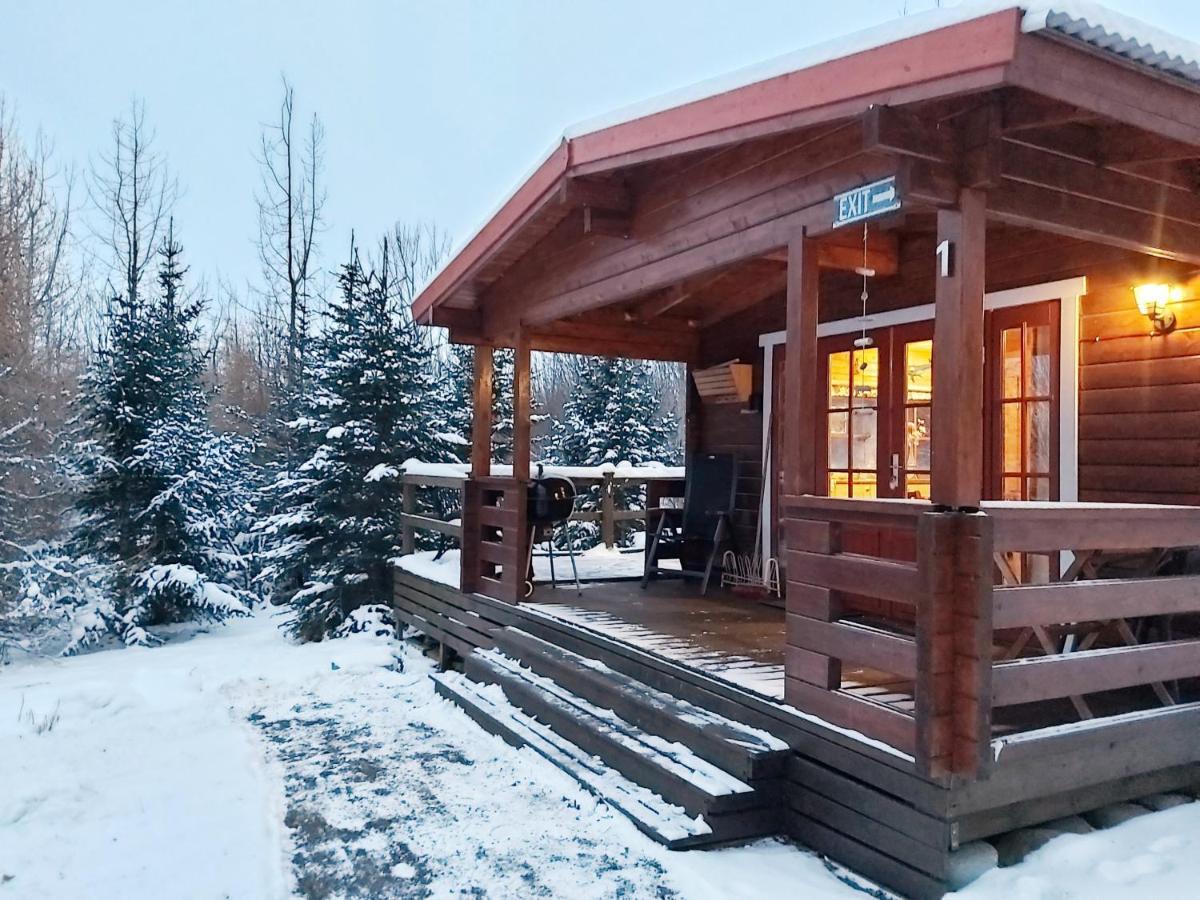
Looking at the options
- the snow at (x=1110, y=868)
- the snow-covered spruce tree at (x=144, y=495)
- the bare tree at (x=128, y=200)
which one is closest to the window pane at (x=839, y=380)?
the snow at (x=1110, y=868)

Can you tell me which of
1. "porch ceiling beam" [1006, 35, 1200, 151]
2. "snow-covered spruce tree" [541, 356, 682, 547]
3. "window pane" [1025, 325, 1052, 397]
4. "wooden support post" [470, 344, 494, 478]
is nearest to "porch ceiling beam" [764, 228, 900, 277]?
"window pane" [1025, 325, 1052, 397]

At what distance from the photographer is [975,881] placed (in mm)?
2711

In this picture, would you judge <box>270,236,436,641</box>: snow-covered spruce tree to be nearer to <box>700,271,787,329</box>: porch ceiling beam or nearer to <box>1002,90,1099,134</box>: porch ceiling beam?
<box>700,271,787,329</box>: porch ceiling beam

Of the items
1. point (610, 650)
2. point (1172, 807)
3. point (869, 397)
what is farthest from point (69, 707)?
point (1172, 807)

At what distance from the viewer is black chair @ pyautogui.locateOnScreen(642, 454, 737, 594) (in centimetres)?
618

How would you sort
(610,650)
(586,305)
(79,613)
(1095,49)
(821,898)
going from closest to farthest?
(1095,49)
(821,898)
(610,650)
(586,305)
(79,613)

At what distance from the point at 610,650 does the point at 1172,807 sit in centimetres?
232

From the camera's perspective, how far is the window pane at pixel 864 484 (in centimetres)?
515

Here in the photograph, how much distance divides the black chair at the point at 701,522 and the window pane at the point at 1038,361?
2.13 m

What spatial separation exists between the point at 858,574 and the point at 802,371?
0.78 m

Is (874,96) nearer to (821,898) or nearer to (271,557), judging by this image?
(821,898)

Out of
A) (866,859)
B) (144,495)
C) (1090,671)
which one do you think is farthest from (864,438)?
Result: (144,495)

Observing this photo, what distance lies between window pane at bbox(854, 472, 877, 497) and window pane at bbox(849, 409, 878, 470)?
0.04 meters

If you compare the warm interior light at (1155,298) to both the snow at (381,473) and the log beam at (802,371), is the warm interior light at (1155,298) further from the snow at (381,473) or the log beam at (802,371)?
the snow at (381,473)
